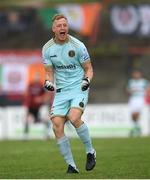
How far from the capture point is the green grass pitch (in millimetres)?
12352

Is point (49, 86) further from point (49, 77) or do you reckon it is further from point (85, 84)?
point (85, 84)

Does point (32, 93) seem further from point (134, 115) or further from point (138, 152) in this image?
point (138, 152)

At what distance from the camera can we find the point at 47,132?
27000 mm

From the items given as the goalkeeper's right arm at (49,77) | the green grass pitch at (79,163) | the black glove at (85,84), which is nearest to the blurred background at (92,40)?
the green grass pitch at (79,163)

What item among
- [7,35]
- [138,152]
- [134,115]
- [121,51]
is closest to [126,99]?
[121,51]

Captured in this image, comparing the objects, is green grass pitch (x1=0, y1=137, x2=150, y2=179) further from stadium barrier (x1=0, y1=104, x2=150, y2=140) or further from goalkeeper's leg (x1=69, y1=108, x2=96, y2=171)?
stadium barrier (x1=0, y1=104, x2=150, y2=140)

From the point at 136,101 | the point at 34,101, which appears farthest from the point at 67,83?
the point at 136,101

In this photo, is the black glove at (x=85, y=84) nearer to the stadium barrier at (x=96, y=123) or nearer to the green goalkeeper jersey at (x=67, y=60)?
the green goalkeeper jersey at (x=67, y=60)

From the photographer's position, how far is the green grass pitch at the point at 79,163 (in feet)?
40.5

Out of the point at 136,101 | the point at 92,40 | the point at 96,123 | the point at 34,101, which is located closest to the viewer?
the point at 34,101

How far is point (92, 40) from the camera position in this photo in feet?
136

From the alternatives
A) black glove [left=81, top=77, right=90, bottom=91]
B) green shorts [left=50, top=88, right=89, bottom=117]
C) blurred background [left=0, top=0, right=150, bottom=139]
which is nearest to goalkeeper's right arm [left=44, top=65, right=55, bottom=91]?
green shorts [left=50, top=88, right=89, bottom=117]

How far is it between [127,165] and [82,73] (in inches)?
84.7

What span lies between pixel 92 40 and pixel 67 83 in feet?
94.7
